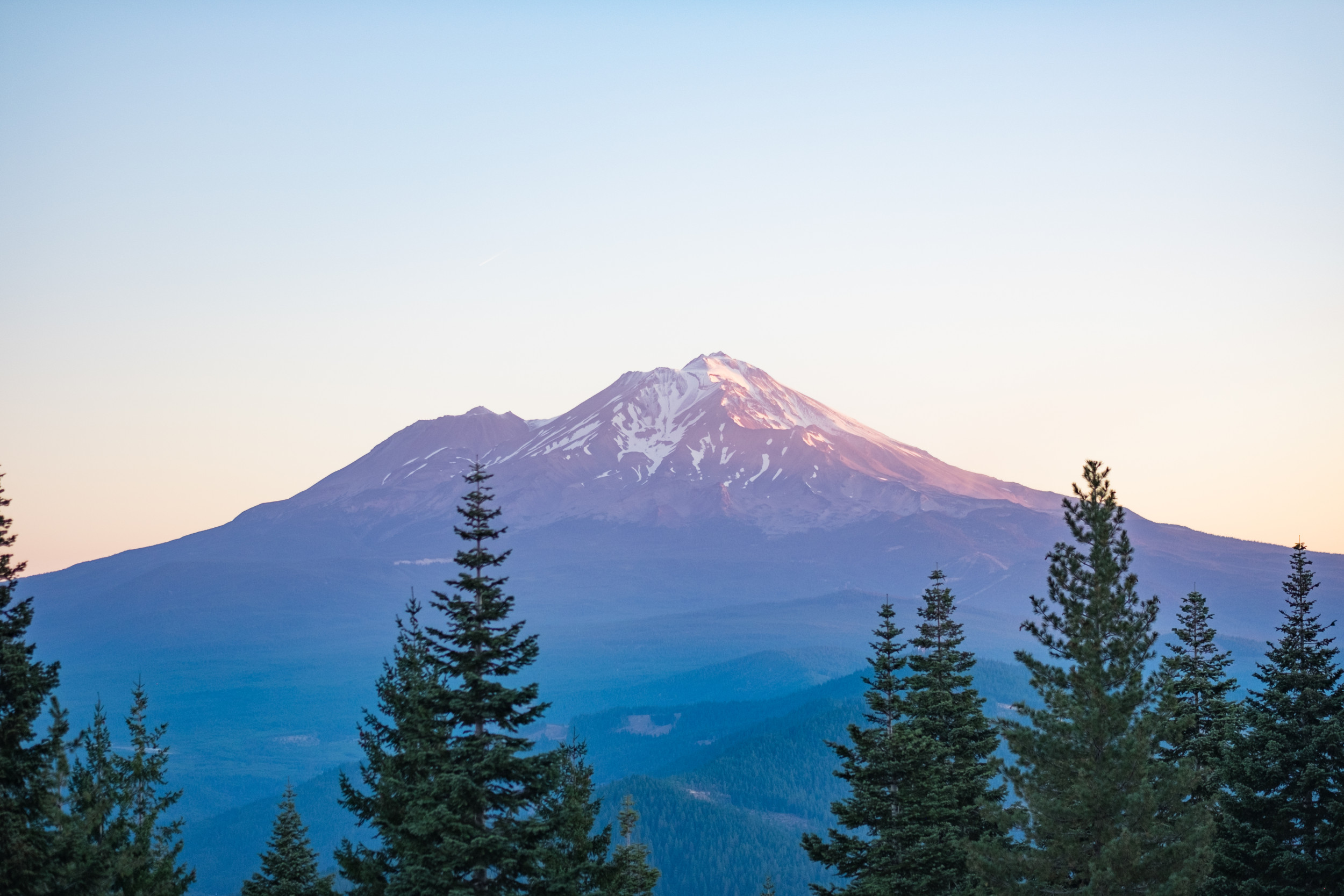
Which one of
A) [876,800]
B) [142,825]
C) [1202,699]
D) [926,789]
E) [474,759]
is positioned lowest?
[142,825]

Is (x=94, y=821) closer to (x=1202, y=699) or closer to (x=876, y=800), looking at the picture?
(x=876, y=800)

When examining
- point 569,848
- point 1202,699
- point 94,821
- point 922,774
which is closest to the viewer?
point 94,821

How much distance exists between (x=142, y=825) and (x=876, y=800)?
17.3 meters

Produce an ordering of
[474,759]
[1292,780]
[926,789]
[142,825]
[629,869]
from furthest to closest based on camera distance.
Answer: [629,869], [1292,780], [926,789], [142,825], [474,759]

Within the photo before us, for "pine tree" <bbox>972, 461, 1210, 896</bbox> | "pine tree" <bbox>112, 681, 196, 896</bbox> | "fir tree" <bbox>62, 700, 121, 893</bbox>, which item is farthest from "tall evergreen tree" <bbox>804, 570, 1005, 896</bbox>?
"fir tree" <bbox>62, 700, 121, 893</bbox>

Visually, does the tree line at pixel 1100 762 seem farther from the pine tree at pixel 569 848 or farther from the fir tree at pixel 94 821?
the fir tree at pixel 94 821

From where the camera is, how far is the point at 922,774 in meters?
28.7

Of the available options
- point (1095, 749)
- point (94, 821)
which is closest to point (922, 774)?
point (1095, 749)

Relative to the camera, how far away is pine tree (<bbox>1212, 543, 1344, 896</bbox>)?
91.8ft

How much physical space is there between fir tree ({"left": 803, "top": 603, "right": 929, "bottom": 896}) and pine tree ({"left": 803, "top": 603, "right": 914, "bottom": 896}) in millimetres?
18

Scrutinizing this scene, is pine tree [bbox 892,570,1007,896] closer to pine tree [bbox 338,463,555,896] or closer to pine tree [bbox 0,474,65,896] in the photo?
pine tree [bbox 338,463,555,896]

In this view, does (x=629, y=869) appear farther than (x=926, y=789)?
Yes

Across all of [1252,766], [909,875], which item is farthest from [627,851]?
[1252,766]

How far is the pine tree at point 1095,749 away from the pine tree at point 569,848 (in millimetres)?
7833
